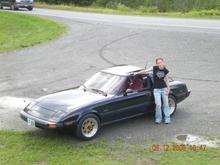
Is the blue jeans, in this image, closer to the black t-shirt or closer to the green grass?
the black t-shirt

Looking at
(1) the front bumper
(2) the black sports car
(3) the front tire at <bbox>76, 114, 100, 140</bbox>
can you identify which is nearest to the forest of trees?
(2) the black sports car

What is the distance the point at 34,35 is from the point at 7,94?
12403mm

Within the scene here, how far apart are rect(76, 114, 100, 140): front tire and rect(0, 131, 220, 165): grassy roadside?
153 millimetres

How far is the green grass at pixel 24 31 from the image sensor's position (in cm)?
2370

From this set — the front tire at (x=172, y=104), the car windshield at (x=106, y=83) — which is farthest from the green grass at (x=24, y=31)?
the front tire at (x=172, y=104)

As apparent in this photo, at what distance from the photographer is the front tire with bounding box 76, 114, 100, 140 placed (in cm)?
984

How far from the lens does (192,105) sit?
12734 mm

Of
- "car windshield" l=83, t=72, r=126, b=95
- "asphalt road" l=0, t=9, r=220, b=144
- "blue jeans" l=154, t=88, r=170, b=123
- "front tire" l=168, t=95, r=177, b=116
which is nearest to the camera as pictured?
"car windshield" l=83, t=72, r=126, b=95

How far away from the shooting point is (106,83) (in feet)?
36.4

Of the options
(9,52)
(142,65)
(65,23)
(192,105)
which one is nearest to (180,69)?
(142,65)

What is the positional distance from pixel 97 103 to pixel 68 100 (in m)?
0.65

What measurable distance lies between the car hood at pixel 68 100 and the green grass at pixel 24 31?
11947 millimetres

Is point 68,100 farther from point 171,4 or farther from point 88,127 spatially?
point 171,4

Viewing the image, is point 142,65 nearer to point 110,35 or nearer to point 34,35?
point 110,35
